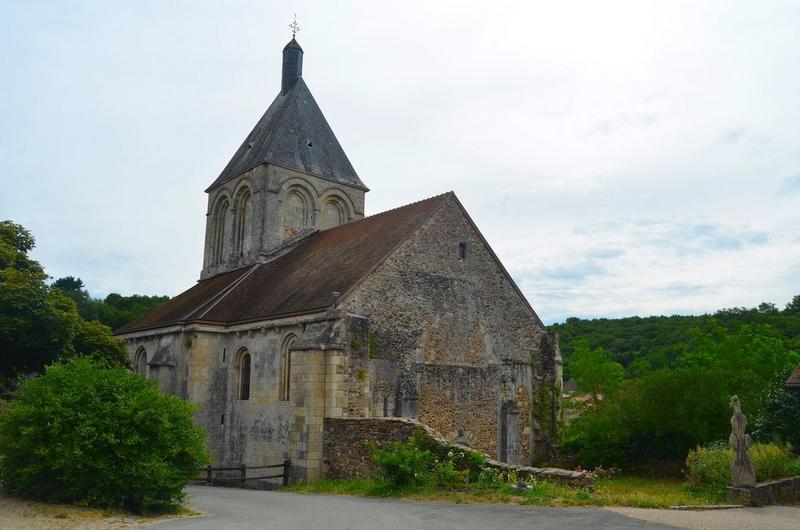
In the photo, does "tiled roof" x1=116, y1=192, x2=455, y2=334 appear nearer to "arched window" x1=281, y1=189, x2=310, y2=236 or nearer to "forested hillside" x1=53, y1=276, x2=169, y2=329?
"arched window" x1=281, y1=189, x2=310, y2=236

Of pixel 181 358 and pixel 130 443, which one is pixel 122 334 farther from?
pixel 130 443

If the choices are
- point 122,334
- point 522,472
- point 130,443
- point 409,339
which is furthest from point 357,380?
point 122,334

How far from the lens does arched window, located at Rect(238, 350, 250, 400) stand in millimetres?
22155

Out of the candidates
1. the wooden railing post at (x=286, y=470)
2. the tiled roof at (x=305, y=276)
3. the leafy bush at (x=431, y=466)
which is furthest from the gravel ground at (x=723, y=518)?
the tiled roof at (x=305, y=276)

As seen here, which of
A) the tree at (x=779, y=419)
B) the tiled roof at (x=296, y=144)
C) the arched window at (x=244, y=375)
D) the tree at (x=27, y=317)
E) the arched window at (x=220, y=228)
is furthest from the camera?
the arched window at (x=220, y=228)

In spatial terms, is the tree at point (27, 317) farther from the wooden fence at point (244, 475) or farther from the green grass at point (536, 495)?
the green grass at point (536, 495)

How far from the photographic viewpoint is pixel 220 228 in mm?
32125

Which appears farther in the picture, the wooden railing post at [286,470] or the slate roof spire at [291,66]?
the slate roof spire at [291,66]

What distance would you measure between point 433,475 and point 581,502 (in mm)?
3476

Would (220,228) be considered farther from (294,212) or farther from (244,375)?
(244,375)

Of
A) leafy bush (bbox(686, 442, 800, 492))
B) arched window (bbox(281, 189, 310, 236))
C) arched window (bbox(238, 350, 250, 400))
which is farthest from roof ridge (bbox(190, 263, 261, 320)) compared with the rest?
leafy bush (bbox(686, 442, 800, 492))

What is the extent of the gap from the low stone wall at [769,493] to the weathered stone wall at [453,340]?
8492mm

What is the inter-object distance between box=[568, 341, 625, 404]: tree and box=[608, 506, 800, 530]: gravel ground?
28.8 meters

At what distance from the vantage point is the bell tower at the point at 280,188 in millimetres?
28922
